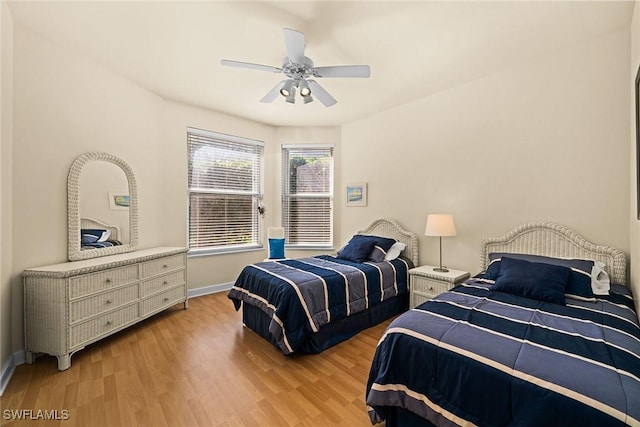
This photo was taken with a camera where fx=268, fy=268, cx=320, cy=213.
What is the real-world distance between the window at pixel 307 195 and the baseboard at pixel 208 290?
124 centimetres

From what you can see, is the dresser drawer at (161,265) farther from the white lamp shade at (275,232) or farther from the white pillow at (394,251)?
the white pillow at (394,251)

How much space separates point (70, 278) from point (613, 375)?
3.39 metres

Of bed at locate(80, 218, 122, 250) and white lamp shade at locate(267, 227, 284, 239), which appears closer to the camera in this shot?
bed at locate(80, 218, 122, 250)

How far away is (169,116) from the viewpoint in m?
3.67

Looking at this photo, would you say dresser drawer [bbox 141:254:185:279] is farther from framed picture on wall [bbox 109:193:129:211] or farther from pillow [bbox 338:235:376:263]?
pillow [bbox 338:235:376:263]

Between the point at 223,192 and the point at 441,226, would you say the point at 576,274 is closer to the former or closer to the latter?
the point at 441,226

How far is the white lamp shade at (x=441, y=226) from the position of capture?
2.93m

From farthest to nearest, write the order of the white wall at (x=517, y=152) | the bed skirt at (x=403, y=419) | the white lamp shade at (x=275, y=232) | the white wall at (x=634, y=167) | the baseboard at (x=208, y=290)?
the white lamp shade at (x=275, y=232) → the baseboard at (x=208, y=290) → the white wall at (x=517, y=152) → the white wall at (x=634, y=167) → the bed skirt at (x=403, y=419)

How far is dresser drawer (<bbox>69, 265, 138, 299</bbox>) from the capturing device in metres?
2.22

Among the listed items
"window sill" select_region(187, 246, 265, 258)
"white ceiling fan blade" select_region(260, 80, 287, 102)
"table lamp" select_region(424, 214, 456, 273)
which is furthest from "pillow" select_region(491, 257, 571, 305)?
"window sill" select_region(187, 246, 265, 258)

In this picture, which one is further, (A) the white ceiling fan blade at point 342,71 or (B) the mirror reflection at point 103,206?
(B) the mirror reflection at point 103,206

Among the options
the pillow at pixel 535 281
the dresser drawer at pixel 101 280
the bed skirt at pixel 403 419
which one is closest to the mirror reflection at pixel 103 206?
the dresser drawer at pixel 101 280

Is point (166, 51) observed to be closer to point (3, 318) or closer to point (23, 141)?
point (23, 141)

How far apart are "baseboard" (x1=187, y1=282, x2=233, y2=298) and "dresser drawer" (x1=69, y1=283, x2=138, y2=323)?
114 cm
